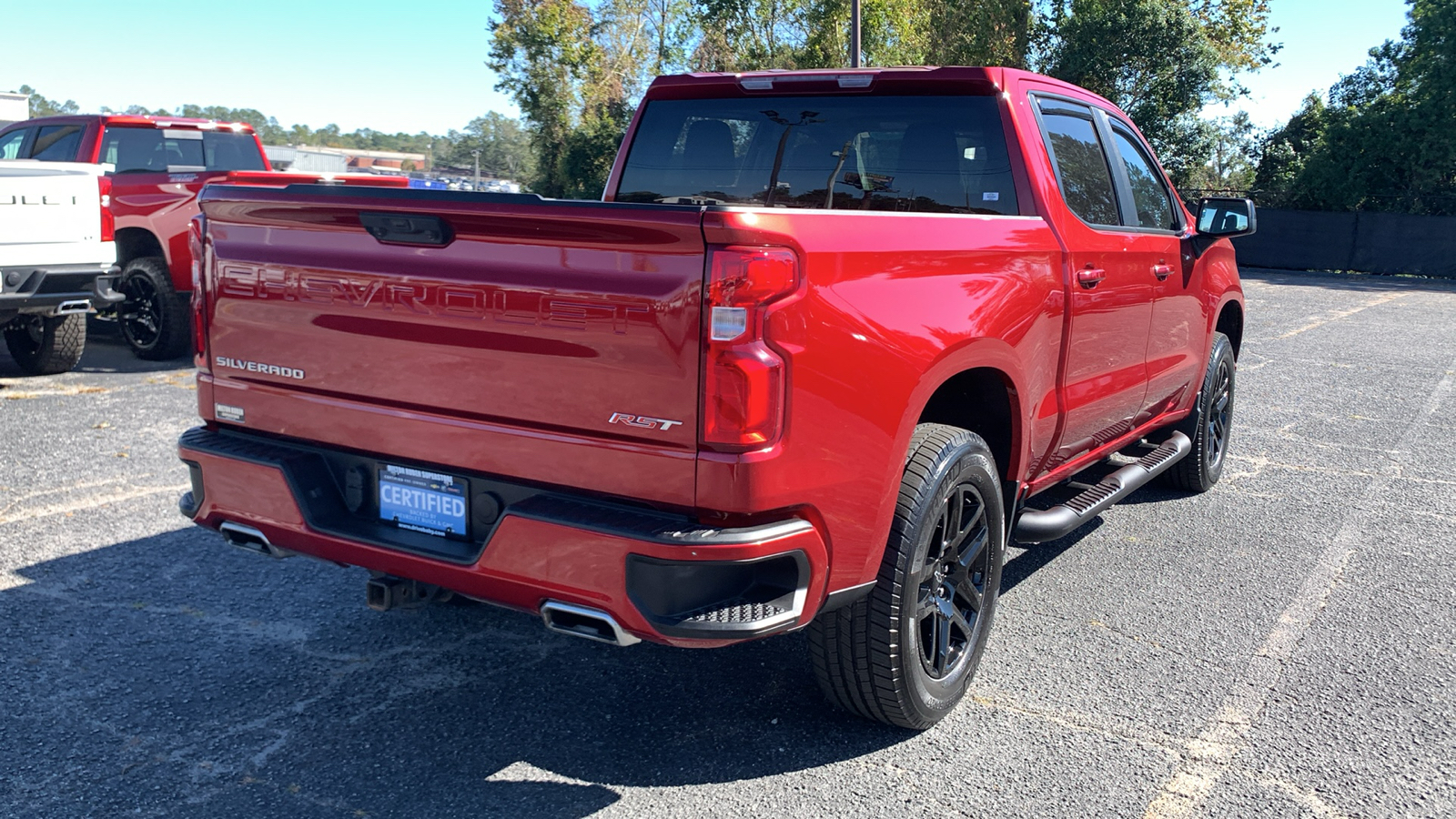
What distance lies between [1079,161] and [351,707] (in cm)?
332

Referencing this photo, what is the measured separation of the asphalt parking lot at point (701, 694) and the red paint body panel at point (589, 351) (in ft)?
2.03

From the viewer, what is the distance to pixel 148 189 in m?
9.45

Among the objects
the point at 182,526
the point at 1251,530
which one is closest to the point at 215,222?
the point at 182,526

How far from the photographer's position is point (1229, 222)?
17.3ft

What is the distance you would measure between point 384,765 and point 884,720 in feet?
4.72

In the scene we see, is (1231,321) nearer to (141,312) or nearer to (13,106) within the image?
(141,312)

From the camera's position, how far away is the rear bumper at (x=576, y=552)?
104 inches

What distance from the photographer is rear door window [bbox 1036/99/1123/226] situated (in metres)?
4.24

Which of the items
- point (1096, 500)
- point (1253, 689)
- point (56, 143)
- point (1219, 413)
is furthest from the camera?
point (56, 143)

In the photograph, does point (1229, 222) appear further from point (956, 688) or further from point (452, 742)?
point (452, 742)

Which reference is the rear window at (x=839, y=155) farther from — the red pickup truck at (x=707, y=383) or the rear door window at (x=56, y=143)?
the rear door window at (x=56, y=143)

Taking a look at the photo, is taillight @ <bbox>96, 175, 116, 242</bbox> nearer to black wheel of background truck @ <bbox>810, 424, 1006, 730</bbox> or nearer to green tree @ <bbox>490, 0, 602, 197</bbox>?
black wheel of background truck @ <bbox>810, 424, 1006, 730</bbox>

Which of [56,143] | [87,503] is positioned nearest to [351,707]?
[87,503]

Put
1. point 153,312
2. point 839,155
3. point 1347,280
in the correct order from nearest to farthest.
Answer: point 839,155
point 153,312
point 1347,280
